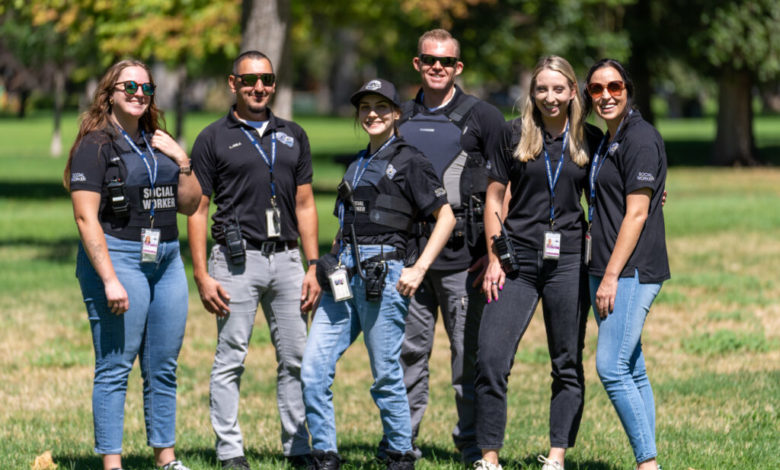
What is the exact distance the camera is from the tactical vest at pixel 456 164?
6.02 m

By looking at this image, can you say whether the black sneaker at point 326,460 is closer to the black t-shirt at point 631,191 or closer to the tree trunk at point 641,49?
the black t-shirt at point 631,191

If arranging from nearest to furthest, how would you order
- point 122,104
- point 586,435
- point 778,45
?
point 122,104 → point 586,435 → point 778,45

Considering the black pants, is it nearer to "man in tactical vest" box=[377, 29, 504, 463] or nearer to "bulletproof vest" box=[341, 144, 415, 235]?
"man in tactical vest" box=[377, 29, 504, 463]

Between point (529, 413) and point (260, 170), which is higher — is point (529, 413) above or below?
below

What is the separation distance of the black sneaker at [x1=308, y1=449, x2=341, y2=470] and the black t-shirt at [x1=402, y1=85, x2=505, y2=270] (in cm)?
110

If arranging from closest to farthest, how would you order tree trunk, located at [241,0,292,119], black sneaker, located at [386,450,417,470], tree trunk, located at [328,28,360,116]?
black sneaker, located at [386,450,417,470]
tree trunk, located at [241,0,292,119]
tree trunk, located at [328,28,360,116]

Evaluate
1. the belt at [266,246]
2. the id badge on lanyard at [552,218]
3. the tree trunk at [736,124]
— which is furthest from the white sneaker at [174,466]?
the tree trunk at [736,124]

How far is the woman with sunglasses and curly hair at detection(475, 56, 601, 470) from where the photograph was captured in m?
5.64

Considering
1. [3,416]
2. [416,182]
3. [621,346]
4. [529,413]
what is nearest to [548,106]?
[416,182]

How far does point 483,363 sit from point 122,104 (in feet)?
6.99

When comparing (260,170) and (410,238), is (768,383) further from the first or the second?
(260,170)

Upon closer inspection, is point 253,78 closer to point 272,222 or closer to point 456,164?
point 272,222

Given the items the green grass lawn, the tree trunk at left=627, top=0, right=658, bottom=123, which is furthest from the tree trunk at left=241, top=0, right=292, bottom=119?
the tree trunk at left=627, top=0, right=658, bottom=123

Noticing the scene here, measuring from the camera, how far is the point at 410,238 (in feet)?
19.3
